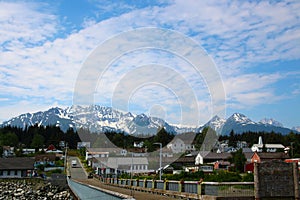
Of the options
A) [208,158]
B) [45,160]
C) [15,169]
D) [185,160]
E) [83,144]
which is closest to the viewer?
[15,169]

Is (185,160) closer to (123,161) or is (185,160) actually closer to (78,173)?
(123,161)

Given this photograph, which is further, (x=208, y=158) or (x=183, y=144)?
(x=183, y=144)

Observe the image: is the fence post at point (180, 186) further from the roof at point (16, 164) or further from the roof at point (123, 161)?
the roof at point (16, 164)

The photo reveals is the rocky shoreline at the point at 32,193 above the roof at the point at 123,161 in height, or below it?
below

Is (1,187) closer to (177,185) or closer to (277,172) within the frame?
(177,185)

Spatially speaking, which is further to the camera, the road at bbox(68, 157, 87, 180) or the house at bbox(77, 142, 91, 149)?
the house at bbox(77, 142, 91, 149)

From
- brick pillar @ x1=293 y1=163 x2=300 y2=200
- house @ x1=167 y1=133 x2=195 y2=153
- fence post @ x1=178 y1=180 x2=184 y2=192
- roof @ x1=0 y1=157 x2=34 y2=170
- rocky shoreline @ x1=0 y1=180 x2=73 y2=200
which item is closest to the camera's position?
brick pillar @ x1=293 y1=163 x2=300 y2=200

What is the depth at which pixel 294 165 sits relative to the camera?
19.4 metres

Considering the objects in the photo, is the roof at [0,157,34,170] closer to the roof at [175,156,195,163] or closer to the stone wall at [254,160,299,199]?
the roof at [175,156,195,163]

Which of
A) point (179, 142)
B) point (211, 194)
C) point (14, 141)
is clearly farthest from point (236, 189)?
point (14, 141)

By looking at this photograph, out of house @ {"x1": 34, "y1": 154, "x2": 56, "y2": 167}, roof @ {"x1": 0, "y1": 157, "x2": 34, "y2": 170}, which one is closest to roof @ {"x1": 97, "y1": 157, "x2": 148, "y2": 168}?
roof @ {"x1": 0, "y1": 157, "x2": 34, "y2": 170}

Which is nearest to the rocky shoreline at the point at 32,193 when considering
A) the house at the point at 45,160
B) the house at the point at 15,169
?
the house at the point at 15,169

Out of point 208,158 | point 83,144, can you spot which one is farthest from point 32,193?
point 83,144

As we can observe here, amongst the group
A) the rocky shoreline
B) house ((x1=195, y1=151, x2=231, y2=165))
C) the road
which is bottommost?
the rocky shoreline
